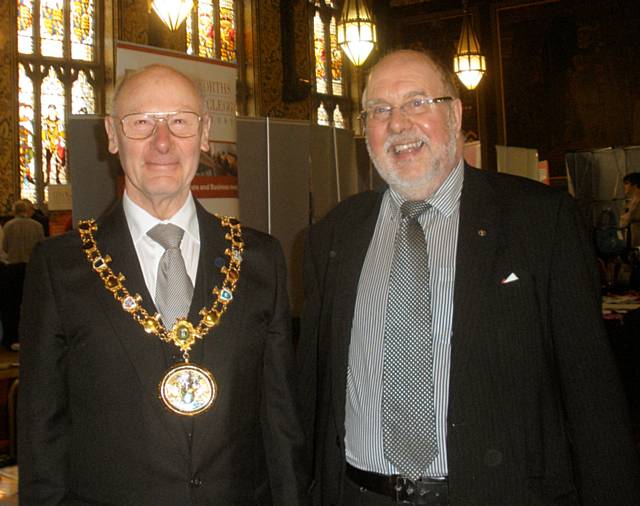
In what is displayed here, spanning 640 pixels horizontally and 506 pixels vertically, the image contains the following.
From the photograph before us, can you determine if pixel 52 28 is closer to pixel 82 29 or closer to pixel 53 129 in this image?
pixel 82 29

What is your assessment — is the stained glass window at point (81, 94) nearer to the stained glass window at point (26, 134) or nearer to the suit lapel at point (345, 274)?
the stained glass window at point (26, 134)

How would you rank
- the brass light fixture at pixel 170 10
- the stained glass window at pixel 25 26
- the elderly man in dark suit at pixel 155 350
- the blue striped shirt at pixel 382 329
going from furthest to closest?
the stained glass window at pixel 25 26 < the brass light fixture at pixel 170 10 < the blue striped shirt at pixel 382 329 < the elderly man in dark suit at pixel 155 350

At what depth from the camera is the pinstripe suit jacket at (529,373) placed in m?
1.97

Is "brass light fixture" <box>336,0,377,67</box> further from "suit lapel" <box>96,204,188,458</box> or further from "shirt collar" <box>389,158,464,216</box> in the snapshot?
"suit lapel" <box>96,204,188,458</box>

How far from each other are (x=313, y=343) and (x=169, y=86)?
930 mm

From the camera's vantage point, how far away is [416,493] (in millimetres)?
1974

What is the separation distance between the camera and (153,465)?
179cm

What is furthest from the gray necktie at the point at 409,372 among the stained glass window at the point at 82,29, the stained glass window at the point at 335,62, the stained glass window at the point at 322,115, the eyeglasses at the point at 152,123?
the stained glass window at the point at 335,62

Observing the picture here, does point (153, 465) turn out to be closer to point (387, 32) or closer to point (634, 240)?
point (634, 240)

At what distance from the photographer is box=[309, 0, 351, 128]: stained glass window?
15.5 meters

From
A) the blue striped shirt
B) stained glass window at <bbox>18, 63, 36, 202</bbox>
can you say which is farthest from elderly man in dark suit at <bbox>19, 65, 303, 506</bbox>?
stained glass window at <bbox>18, 63, 36, 202</bbox>

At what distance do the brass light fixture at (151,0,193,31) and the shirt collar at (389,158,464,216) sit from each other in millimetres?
3136

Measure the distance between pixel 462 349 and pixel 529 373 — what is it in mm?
187

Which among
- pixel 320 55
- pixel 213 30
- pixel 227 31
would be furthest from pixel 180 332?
pixel 320 55
